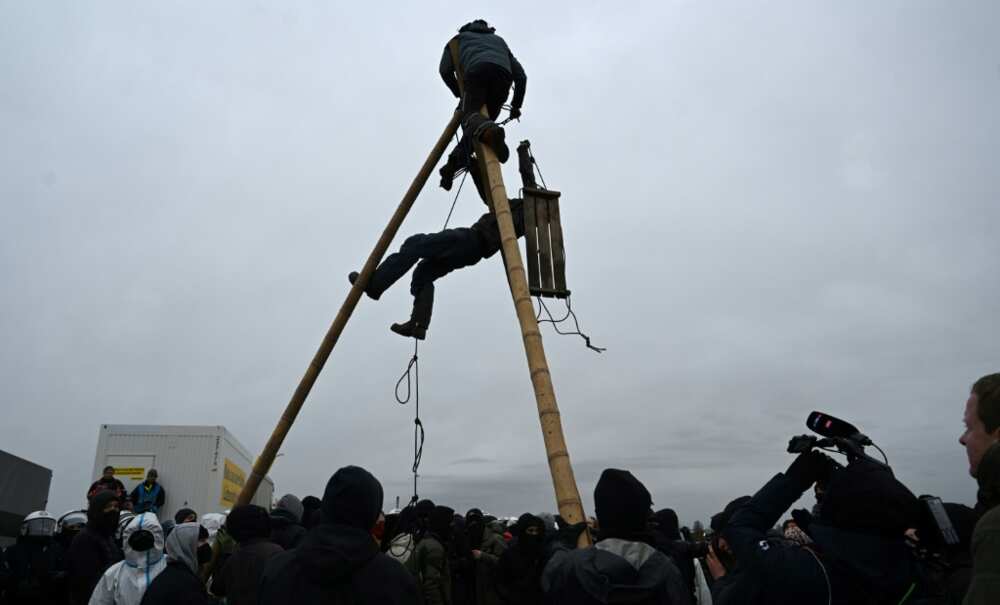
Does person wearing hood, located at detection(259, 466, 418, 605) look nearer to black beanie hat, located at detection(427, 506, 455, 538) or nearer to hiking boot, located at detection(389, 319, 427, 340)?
hiking boot, located at detection(389, 319, 427, 340)

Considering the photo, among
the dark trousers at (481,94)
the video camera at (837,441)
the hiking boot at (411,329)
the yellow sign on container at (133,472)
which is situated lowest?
the video camera at (837,441)

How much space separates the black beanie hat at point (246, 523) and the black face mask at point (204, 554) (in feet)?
6.31

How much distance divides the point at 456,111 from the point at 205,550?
17.0 feet

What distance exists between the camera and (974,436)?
2244mm

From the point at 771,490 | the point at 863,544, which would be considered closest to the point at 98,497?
the point at 771,490

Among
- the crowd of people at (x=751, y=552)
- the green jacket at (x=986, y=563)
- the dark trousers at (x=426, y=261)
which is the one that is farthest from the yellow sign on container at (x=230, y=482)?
the green jacket at (x=986, y=563)

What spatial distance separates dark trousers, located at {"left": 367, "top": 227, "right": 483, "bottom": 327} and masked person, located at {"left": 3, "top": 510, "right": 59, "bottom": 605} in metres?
4.09

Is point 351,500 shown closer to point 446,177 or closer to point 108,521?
point 108,521

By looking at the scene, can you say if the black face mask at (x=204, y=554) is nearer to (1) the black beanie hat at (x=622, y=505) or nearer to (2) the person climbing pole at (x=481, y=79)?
(2) the person climbing pole at (x=481, y=79)

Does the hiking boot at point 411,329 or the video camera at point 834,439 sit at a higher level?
the hiking boot at point 411,329

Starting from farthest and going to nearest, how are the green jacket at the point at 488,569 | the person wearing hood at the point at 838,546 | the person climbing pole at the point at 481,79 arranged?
the green jacket at the point at 488,569 → the person climbing pole at the point at 481,79 → the person wearing hood at the point at 838,546

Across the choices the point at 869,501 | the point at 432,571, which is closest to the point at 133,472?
the point at 432,571

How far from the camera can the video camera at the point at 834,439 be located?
2.79 meters

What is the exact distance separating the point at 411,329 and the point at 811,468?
15.8 ft
